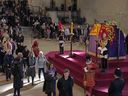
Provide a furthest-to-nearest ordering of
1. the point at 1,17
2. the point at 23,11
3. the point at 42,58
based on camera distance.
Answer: the point at 23,11 < the point at 1,17 < the point at 42,58

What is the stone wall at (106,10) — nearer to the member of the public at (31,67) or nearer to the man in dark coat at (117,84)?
the member of the public at (31,67)

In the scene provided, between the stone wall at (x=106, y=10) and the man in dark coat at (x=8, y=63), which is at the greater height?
the stone wall at (x=106, y=10)

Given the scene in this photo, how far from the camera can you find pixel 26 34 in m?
28.7

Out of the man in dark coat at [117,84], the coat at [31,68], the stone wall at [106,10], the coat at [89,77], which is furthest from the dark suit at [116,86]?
the stone wall at [106,10]

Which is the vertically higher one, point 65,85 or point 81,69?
point 65,85

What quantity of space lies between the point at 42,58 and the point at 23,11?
56.7 feet

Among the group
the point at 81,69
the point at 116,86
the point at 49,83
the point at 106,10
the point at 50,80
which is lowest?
the point at 81,69

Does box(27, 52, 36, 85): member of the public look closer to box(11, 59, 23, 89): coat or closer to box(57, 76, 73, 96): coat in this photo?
box(11, 59, 23, 89): coat

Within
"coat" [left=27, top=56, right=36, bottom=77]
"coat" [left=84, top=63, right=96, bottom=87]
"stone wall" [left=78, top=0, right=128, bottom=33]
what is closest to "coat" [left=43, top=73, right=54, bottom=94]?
"coat" [left=84, top=63, right=96, bottom=87]

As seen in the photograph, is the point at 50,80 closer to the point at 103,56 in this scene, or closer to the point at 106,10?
the point at 103,56

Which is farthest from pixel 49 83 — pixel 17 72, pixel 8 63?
pixel 8 63

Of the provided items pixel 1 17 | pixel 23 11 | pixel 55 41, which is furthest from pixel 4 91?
pixel 23 11

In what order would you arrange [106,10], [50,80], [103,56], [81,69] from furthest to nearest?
[106,10], [81,69], [103,56], [50,80]

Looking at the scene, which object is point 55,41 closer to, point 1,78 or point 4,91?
point 1,78
